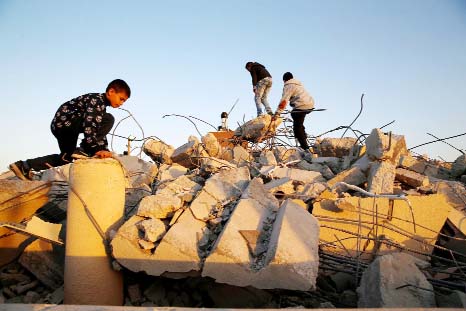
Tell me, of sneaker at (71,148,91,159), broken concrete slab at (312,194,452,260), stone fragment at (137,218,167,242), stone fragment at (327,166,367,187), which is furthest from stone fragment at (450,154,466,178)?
sneaker at (71,148,91,159)

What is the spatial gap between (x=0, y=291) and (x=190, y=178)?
7.25ft

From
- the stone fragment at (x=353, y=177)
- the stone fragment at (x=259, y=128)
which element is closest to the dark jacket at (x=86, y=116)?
the stone fragment at (x=353, y=177)

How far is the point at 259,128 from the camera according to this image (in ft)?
25.8

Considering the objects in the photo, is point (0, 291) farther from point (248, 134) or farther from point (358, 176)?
point (248, 134)

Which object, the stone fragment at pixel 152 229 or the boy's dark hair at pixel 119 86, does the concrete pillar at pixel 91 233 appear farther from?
the boy's dark hair at pixel 119 86

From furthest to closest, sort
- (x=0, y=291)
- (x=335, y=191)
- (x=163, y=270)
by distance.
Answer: (x=335, y=191)
(x=0, y=291)
(x=163, y=270)

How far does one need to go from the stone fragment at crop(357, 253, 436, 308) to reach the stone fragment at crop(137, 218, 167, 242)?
1696 millimetres

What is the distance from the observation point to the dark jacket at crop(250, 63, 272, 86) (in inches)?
348

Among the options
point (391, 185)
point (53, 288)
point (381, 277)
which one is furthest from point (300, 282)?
point (53, 288)

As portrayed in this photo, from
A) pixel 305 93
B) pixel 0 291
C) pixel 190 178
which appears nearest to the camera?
pixel 0 291

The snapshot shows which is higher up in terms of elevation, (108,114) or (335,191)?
(108,114)

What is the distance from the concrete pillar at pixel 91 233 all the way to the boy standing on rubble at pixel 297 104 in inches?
189

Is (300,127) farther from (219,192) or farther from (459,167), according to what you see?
(219,192)

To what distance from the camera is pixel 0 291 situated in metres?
3.91
